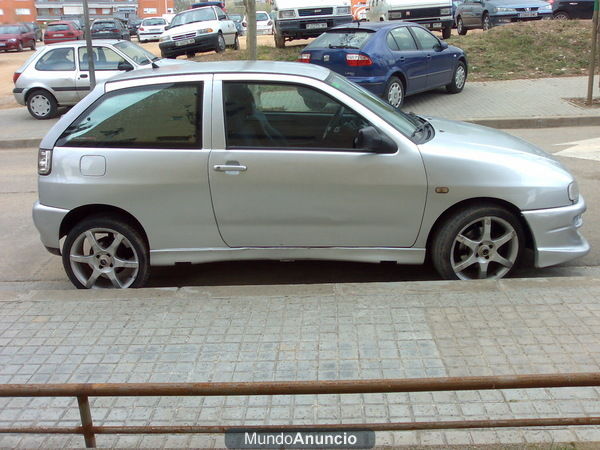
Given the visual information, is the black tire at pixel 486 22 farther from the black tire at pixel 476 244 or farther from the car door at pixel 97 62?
the black tire at pixel 476 244

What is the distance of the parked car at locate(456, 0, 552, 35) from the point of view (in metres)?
20.4

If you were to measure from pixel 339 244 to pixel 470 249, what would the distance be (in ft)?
3.25

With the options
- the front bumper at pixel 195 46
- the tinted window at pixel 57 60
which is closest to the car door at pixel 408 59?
the tinted window at pixel 57 60

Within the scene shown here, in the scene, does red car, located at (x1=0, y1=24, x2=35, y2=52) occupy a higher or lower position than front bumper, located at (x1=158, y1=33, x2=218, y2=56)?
higher

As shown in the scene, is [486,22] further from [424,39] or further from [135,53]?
[135,53]

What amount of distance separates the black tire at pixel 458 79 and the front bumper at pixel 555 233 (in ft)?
30.4

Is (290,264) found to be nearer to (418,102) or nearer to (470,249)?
(470,249)

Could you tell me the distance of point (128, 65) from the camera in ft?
43.0

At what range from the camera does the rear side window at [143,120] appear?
4684mm

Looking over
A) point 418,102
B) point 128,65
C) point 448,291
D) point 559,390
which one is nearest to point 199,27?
point 128,65

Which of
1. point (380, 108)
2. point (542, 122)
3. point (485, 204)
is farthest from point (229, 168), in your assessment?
point (542, 122)

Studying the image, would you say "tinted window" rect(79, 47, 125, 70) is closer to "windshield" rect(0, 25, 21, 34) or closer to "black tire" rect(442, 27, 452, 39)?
"black tire" rect(442, 27, 452, 39)

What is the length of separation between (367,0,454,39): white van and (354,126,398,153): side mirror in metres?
15.5

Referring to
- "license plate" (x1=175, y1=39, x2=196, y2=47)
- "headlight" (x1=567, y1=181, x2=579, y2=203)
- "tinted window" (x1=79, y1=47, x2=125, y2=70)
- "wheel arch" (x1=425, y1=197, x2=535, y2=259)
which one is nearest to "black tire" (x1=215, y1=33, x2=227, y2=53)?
"license plate" (x1=175, y1=39, x2=196, y2=47)
